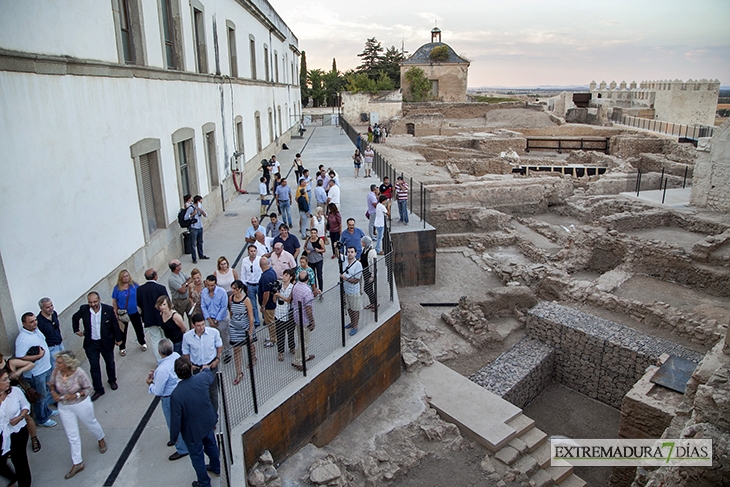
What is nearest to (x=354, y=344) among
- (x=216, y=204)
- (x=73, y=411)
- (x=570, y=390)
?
(x=73, y=411)

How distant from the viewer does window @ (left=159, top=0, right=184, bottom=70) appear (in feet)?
38.9

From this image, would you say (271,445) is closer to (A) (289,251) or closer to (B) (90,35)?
(A) (289,251)

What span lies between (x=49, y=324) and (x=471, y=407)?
6438 mm

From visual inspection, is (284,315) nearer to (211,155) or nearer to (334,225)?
(334,225)

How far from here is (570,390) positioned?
11578 millimetres

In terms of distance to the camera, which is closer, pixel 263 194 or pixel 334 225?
pixel 334 225

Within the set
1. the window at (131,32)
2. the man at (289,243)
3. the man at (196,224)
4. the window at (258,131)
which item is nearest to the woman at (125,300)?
the man at (289,243)

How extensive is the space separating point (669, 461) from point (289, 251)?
6401 mm

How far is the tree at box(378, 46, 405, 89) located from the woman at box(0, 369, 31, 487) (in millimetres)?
69304

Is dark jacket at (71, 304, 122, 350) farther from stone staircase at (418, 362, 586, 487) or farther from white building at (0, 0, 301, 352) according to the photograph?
stone staircase at (418, 362, 586, 487)

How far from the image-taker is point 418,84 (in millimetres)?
53531

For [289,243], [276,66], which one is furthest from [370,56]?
[289,243]

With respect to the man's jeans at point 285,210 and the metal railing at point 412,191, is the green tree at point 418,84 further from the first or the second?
the man's jeans at point 285,210

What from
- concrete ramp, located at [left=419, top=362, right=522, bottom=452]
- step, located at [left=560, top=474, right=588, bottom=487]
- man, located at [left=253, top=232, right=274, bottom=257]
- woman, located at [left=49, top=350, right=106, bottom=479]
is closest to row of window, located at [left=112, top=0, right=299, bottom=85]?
man, located at [left=253, top=232, right=274, bottom=257]
